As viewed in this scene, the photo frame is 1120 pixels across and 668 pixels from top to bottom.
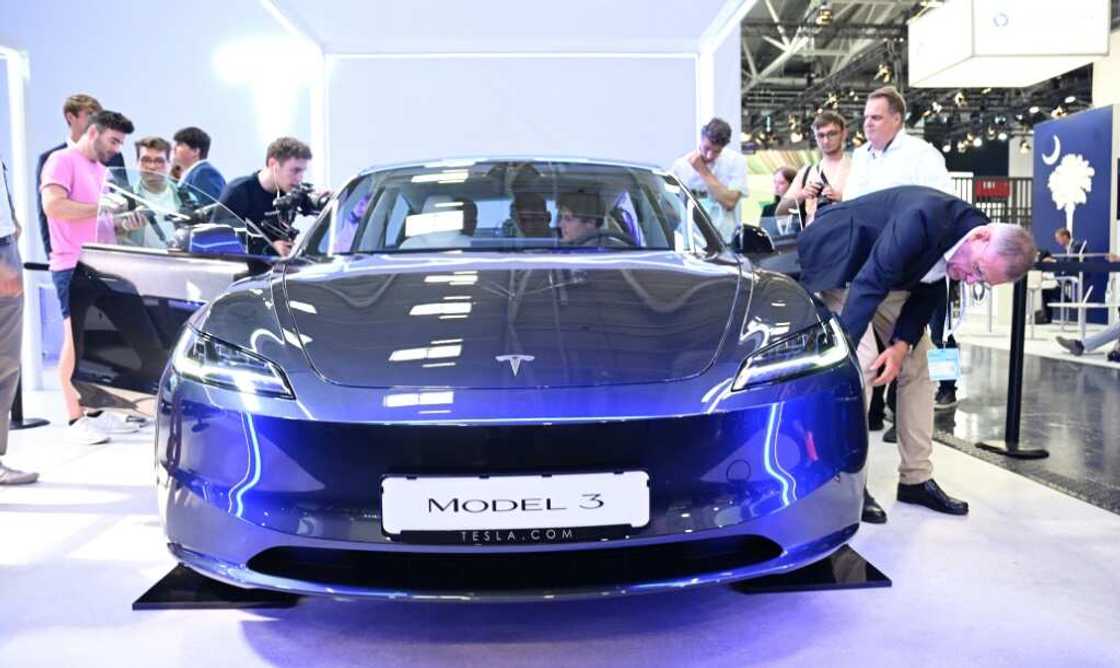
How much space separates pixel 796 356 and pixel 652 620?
71 centimetres

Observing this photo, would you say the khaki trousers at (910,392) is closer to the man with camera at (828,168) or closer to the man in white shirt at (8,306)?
the man with camera at (828,168)

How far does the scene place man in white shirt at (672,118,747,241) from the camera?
18.4ft

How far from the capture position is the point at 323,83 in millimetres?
7117

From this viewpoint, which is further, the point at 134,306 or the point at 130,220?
the point at 130,220

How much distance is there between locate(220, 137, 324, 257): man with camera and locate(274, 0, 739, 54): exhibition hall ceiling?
101 inches

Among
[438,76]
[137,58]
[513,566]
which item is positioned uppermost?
[137,58]

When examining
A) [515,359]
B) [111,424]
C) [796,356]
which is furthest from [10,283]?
[796,356]

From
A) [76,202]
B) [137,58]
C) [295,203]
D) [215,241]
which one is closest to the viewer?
[215,241]

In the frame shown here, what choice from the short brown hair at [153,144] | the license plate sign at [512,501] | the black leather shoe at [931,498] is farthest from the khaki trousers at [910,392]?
the short brown hair at [153,144]

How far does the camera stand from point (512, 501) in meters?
1.56

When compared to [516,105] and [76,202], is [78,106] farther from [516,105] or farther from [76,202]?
[516,105]

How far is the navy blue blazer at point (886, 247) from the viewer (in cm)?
258

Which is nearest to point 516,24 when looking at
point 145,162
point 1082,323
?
point 145,162

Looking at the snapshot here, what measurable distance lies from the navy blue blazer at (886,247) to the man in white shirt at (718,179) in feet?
8.58
